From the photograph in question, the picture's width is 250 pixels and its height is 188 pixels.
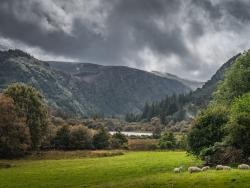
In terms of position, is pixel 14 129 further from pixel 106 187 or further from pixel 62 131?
pixel 106 187

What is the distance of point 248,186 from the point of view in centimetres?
3597

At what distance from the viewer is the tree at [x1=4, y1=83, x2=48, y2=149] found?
4380 inches

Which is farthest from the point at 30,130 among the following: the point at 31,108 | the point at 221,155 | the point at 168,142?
the point at 221,155

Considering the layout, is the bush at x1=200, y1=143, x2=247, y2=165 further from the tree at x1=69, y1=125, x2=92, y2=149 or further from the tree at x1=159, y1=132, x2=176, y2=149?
the tree at x1=159, y1=132, x2=176, y2=149

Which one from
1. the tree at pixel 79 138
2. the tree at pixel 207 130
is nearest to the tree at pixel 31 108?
the tree at pixel 79 138

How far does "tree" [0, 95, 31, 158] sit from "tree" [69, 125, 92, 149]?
35.3 metres

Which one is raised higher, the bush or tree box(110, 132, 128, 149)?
tree box(110, 132, 128, 149)

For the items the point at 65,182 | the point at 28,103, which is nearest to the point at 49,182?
the point at 65,182

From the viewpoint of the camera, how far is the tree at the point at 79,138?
13625 centimetres

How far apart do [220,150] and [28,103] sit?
6609cm

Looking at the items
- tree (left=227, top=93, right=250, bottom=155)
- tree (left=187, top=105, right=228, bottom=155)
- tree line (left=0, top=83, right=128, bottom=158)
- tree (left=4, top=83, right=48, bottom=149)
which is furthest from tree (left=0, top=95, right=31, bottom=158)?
tree (left=227, top=93, right=250, bottom=155)

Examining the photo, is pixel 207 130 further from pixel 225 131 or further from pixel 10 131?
pixel 10 131

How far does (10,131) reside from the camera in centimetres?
9931

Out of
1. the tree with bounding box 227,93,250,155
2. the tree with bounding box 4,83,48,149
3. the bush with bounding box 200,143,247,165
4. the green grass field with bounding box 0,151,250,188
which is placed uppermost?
the tree with bounding box 4,83,48,149
